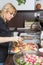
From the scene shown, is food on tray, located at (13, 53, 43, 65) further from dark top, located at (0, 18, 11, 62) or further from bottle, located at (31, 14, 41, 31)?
bottle, located at (31, 14, 41, 31)

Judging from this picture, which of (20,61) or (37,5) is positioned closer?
(20,61)

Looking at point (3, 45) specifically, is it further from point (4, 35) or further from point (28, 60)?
point (28, 60)

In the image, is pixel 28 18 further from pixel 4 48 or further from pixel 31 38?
pixel 4 48

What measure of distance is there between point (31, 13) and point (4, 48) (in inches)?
89.9

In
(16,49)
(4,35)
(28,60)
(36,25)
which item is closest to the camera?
(28,60)

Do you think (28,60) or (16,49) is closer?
(28,60)

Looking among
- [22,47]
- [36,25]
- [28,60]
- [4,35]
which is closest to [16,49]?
[22,47]

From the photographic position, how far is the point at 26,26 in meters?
4.32

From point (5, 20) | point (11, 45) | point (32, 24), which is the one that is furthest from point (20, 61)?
point (32, 24)

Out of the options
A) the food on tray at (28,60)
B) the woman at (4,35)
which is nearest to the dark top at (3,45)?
the woman at (4,35)

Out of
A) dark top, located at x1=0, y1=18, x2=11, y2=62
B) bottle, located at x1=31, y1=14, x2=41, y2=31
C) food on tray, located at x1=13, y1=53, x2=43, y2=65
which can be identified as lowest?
bottle, located at x1=31, y1=14, x2=41, y2=31

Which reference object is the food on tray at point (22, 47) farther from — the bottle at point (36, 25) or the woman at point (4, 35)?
the bottle at point (36, 25)

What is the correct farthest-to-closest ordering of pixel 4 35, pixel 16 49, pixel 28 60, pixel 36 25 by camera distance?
pixel 36 25
pixel 4 35
pixel 16 49
pixel 28 60

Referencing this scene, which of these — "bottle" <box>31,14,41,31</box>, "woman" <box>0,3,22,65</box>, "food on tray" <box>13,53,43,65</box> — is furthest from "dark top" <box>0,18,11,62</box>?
"bottle" <box>31,14,41,31</box>
